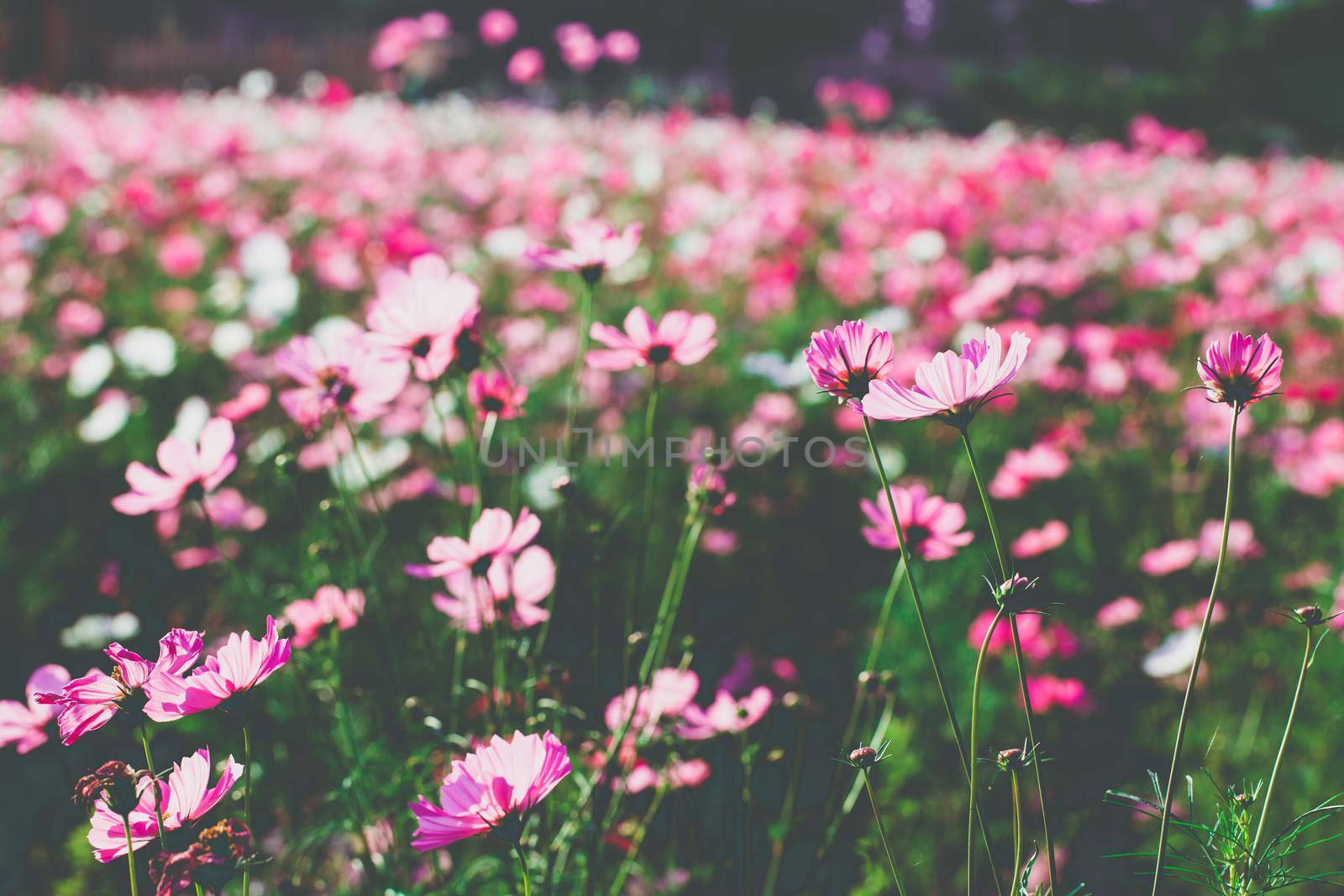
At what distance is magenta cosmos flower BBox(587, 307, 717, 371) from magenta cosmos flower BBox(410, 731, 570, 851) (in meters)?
0.32

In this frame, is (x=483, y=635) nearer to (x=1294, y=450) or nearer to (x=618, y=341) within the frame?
(x=618, y=341)

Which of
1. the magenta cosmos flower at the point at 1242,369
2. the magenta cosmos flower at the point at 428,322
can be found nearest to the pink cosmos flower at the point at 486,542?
the magenta cosmos flower at the point at 428,322

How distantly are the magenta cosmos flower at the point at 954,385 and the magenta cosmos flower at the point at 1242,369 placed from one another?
0.12 meters

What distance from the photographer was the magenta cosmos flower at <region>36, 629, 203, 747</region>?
509 millimetres

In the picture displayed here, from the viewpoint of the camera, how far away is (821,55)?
653 inches

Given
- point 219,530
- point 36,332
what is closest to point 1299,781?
point 219,530

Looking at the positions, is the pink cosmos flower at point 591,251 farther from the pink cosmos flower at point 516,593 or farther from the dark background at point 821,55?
the dark background at point 821,55

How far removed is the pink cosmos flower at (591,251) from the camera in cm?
77

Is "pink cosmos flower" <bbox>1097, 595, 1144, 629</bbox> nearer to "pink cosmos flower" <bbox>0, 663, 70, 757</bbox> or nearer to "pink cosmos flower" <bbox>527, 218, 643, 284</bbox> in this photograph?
"pink cosmos flower" <bbox>527, 218, 643, 284</bbox>

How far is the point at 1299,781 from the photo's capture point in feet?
3.94

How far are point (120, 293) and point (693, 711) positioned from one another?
2257 mm

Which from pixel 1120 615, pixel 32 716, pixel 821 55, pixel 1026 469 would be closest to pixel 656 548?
pixel 1026 469

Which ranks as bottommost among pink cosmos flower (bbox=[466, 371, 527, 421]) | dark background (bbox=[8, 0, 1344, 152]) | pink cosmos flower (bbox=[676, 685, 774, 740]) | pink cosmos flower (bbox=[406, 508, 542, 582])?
dark background (bbox=[8, 0, 1344, 152])

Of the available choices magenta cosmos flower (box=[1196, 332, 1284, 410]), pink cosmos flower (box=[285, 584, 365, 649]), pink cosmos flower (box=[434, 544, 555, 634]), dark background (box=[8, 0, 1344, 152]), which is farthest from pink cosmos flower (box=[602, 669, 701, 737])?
dark background (box=[8, 0, 1344, 152])
